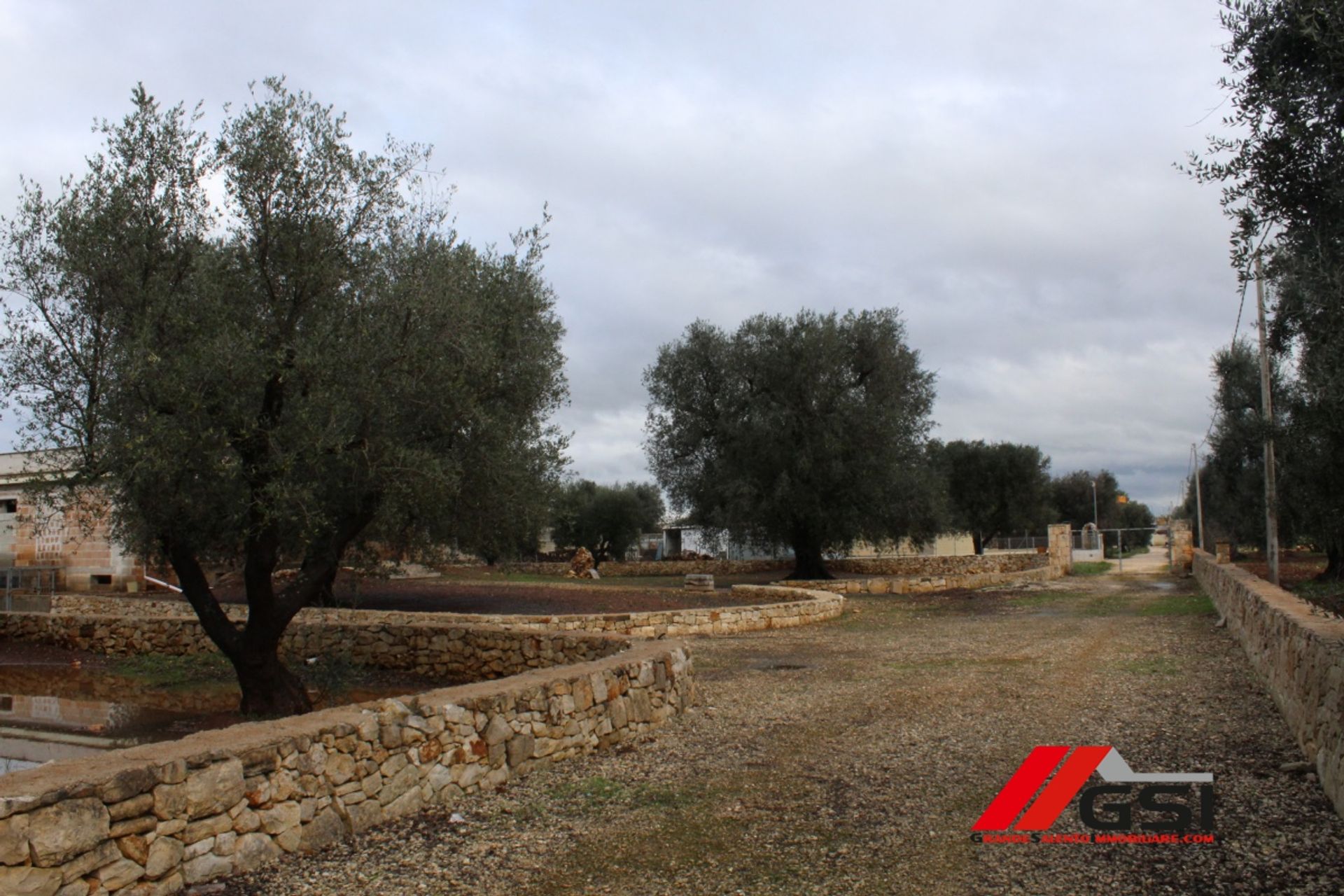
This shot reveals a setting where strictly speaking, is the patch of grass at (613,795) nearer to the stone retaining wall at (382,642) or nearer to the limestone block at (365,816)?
the limestone block at (365,816)

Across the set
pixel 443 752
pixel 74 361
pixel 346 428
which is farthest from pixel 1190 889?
pixel 74 361

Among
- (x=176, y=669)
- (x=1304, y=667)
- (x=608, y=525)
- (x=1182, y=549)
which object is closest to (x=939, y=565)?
(x=1182, y=549)

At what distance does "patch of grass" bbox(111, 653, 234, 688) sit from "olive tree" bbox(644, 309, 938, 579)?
17.0 metres

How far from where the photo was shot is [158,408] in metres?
8.26

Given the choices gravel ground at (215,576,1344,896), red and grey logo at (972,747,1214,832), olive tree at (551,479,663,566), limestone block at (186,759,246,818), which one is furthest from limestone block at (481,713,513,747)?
olive tree at (551,479,663,566)

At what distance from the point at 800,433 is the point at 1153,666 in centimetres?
1846

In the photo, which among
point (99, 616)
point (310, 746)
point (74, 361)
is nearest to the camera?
point (310, 746)

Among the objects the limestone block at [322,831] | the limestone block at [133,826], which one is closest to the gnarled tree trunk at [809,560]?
the limestone block at [322,831]

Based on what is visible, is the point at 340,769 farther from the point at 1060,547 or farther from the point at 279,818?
the point at 1060,547

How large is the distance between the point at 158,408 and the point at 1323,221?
28.6ft

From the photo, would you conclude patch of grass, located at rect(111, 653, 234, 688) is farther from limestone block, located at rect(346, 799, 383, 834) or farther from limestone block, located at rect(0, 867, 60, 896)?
limestone block, located at rect(0, 867, 60, 896)

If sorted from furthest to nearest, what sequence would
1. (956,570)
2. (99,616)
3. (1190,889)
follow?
(956,570)
(99,616)
(1190,889)

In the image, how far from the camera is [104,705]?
12336 millimetres

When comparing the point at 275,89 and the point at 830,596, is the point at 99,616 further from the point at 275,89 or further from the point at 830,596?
the point at 830,596
